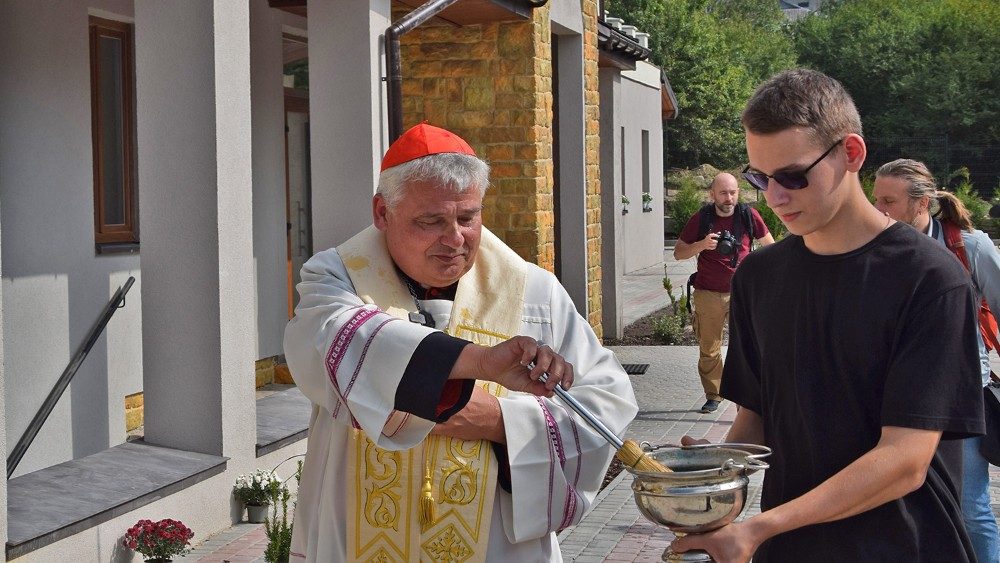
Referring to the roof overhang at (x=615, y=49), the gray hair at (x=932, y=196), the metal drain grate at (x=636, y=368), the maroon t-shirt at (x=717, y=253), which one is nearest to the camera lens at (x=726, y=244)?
the maroon t-shirt at (x=717, y=253)

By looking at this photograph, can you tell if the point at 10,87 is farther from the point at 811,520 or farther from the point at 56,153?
the point at 811,520

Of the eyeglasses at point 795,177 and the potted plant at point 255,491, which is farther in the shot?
the potted plant at point 255,491

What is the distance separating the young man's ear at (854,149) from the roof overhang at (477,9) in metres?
6.95

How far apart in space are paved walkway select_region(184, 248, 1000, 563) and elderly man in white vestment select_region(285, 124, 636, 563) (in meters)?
3.26

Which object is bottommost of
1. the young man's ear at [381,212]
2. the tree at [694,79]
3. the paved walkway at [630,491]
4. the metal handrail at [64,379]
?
the paved walkway at [630,491]

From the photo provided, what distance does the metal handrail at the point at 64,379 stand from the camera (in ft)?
23.0

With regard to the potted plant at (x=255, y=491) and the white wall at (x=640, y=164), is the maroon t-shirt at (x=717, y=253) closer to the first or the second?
the potted plant at (x=255, y=491)

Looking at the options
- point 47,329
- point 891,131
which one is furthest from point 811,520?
point 891,131

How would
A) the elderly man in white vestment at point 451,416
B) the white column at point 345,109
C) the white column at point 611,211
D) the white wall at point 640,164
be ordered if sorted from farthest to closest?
the white wall at point 640,164, the white column at point 611,211, the white column at point 345,109, the elderly man in white vestment at point 451,416

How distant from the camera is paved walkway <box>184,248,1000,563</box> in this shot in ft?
21.1

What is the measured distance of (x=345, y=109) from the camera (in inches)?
305

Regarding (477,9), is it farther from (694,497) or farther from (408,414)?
(694,497)

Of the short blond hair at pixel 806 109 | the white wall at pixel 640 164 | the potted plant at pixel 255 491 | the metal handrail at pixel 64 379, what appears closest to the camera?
the short blond hair at pixel 806 109

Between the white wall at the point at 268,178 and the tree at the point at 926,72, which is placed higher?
the tree at the point at 926,72
